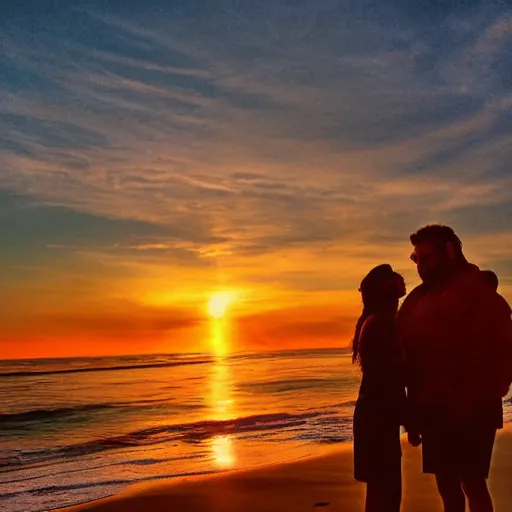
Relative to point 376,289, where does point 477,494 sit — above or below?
below

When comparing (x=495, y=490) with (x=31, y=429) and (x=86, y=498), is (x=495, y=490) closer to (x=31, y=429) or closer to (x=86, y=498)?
(x=86, y=498)

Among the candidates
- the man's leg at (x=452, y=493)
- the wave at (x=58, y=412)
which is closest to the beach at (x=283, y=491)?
the man's leg at (x=452, y=493)

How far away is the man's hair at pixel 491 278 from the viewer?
14.3 ft

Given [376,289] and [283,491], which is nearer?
[376,289]

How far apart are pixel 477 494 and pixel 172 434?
38.2 feet

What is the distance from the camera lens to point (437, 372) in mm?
4324

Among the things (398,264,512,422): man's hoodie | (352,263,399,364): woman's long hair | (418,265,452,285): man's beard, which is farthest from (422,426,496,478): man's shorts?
(418,265,452,285): man's beard

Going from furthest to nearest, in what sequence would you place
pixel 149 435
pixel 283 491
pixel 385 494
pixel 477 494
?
pixel 149 435
pixel 283 491
pixel 385 494
pixel 477 494

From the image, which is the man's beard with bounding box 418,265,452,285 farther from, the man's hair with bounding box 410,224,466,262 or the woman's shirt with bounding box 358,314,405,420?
the woman's shirt with bounding box 358,314,405,420

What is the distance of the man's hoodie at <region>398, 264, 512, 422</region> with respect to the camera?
420 cm

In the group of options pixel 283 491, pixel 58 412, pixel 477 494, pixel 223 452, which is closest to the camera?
pixel 477 494

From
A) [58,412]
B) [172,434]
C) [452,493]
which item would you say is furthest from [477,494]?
[58,412]

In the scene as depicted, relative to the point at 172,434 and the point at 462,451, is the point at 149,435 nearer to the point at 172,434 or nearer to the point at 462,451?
the point at 172,434

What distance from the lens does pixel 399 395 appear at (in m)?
4.39
